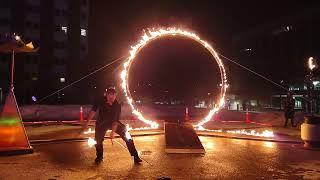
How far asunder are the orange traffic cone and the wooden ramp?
391 cm

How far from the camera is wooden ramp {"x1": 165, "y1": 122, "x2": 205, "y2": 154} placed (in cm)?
1234

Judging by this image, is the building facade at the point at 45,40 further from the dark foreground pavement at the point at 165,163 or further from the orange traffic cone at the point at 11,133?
the dark foreground pavement at the point at 165,163

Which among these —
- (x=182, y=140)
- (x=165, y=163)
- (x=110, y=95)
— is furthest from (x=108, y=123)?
(x=182, y=140)

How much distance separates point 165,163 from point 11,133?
4373 millimetres

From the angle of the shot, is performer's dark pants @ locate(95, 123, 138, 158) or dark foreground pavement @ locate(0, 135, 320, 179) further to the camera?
performer's dark pants @ locate(95, 123, 138, 158)

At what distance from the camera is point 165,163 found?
34.8 ft

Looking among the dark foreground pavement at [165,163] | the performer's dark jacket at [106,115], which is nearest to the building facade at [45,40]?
the dark foreground pavement at [165,163]

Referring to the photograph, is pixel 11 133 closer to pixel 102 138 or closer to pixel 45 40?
pixel 102 138

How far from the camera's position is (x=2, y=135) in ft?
38.5

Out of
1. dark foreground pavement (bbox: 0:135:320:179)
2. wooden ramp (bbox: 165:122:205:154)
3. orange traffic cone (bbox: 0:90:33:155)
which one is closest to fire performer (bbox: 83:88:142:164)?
dark foreground pavement (bbox: 0:135:320:179)

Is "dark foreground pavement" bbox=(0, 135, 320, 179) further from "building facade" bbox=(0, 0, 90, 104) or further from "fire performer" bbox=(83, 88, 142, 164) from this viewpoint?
"building facade" bbox=(0, 0, 90, 104)

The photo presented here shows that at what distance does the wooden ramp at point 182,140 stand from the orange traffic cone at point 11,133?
12.8 ft

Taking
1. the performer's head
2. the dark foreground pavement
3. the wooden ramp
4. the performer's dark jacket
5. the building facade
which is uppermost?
the building facade

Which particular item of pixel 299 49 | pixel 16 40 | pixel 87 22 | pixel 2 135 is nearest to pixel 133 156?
pixel 2 135
